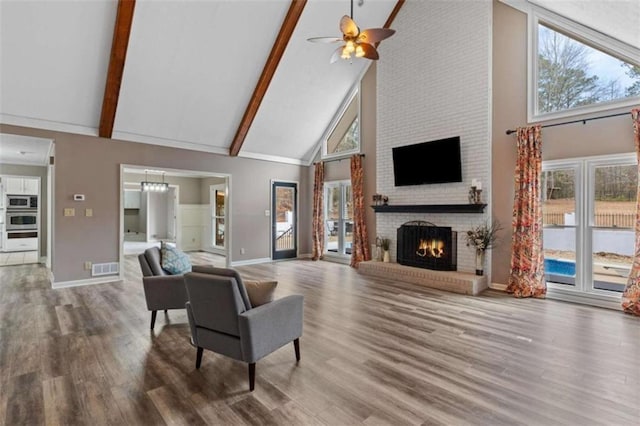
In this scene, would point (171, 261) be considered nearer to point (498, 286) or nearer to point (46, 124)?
point (46, 124)

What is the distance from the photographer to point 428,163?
625 centimetres

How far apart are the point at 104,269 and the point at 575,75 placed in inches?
346

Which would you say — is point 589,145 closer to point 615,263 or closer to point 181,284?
point 615,263

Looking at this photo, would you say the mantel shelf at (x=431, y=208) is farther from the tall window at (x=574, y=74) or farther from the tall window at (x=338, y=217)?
the tall window at (x=574, y=74)

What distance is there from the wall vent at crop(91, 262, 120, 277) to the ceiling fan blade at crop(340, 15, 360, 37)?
231 inches

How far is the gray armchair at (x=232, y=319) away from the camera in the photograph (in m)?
2.48

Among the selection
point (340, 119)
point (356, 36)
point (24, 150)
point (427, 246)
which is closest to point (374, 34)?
point (356, 36)

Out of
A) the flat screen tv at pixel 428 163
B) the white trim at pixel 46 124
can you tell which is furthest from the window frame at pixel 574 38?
the white trim at pixel 46 124

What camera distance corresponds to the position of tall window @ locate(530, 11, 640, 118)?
14.6 ft

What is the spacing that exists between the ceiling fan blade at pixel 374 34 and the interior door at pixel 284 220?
5.21 meters

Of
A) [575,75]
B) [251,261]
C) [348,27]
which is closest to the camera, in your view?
[348,27]

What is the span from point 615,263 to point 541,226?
3.30 ft

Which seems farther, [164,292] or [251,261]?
[251,261]

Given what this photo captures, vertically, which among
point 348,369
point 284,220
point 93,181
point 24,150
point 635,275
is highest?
point 24,150
